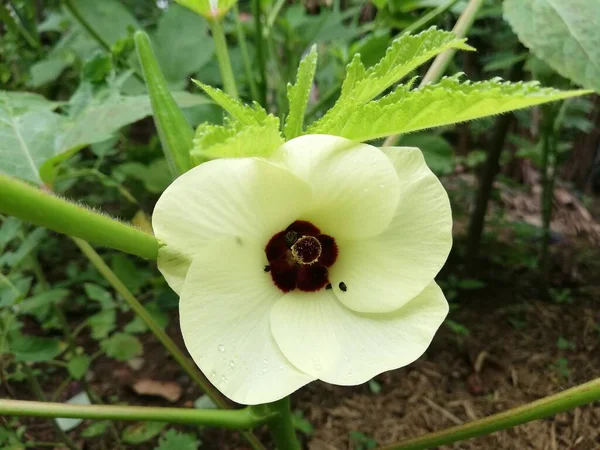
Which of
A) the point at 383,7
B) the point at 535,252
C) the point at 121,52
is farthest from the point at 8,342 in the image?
the point at 535,252

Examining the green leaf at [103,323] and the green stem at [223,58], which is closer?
the green stem at [223,58]

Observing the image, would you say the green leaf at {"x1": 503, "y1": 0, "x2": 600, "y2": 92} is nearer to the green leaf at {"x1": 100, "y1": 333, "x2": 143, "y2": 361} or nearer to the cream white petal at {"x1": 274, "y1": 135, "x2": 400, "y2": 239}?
the cream white petal at {"x1": 274, "y1": 135, "x2": 400, "y2": 239}

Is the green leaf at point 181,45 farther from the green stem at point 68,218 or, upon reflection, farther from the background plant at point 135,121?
the green stem at point 68,218

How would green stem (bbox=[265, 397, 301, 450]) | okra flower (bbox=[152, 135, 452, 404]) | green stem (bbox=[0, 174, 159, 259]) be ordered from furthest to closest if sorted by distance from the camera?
green stem (bbox=[265, 397, 301, 450]) → okra flower (bbox=[152, 135, 452, 404]) → green stem (bbox=[0, 174, 159, 259])

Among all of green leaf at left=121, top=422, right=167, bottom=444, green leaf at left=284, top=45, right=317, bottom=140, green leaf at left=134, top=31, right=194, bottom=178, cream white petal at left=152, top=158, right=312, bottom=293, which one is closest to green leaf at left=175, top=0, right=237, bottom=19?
green leaf at left=134, top=31, right=194, bottom=178

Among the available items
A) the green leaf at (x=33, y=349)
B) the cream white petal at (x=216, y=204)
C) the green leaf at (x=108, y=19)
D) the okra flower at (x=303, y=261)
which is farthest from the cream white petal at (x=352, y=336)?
the green leaf at (x=108, y=19)

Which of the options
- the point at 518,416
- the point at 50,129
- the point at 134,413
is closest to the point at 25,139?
the point at 50,129

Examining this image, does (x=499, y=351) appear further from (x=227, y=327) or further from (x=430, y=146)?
(x=227, y=327)
